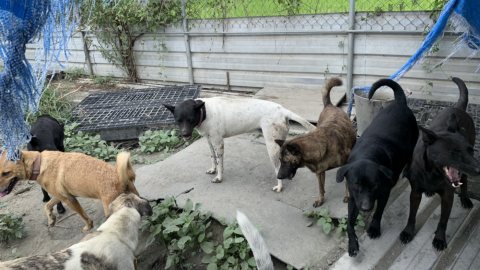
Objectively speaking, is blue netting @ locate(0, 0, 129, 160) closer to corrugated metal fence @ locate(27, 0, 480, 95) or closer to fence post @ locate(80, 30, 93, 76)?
corrugated metal fence @ locate(27, 0, 480, 95)

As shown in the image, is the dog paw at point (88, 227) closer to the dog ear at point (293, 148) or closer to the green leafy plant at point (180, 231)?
the green leafy plant at point (180, 231)

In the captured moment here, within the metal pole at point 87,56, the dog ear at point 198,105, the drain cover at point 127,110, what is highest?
the metal pole at point 87,56

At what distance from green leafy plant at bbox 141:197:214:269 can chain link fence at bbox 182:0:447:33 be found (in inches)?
175

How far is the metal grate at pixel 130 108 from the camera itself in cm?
651

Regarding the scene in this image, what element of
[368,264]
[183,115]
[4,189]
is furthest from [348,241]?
[4,189]

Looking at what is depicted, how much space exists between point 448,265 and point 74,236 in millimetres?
3899

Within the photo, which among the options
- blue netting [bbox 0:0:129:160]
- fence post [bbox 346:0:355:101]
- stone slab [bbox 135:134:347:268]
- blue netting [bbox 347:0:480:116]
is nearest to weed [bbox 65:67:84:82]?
stone slab [bbox 135:134:347:268]

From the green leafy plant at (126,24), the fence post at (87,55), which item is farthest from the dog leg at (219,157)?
the fence post at (87,55)

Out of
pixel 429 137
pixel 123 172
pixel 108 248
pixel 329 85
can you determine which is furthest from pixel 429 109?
pixel 108 248

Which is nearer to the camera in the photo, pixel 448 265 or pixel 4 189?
pixel 448 265

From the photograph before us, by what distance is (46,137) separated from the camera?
Answer: 183 inches

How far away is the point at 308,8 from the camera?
21.6ft

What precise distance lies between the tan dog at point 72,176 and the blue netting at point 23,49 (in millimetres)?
997

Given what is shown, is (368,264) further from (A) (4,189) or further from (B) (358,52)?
(B) (358,52)
